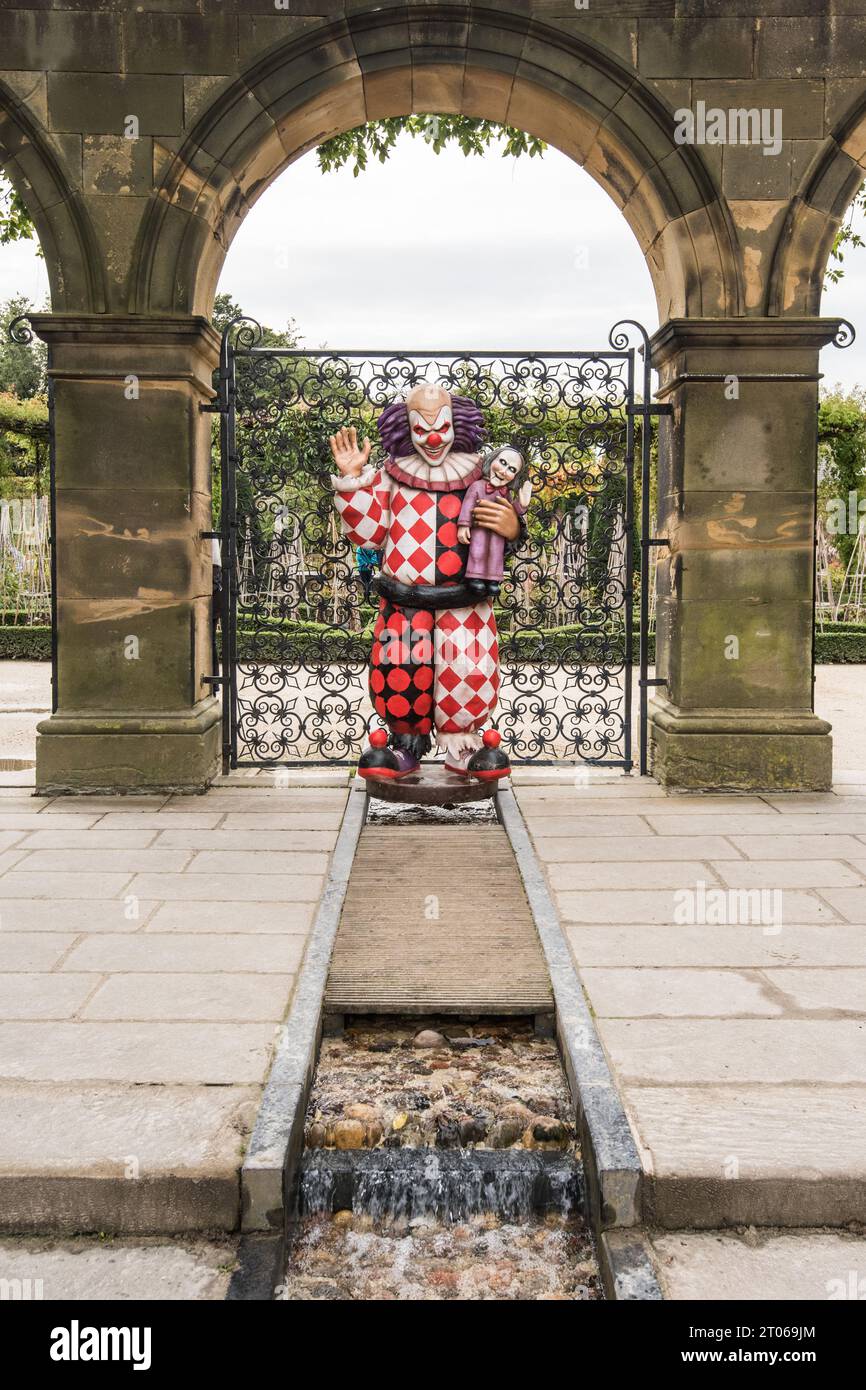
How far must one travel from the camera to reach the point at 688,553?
6.72 metres

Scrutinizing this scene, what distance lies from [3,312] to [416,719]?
32500 mm

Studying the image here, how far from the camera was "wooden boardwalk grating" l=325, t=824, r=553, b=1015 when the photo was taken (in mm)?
3773

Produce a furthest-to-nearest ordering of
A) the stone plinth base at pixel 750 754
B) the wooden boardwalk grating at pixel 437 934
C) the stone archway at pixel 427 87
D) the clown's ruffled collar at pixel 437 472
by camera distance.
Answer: the stone plinth base at pixel 750 754, the stone archway at pixel 427 87, the clown's ruffled collar at pixel 437 472, the wooden boardwalk grating at pixel 437 934

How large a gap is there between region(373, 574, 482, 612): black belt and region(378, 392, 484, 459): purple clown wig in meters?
0.71

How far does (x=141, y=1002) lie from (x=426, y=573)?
297cm

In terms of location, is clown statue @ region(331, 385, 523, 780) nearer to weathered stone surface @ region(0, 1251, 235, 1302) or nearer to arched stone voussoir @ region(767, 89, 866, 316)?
arched stone voussoir @ region(767, 89, 866, 316)

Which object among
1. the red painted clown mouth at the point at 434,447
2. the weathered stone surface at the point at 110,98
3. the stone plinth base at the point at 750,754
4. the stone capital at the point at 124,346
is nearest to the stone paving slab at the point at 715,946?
the stone plinth base at the point at 750,754

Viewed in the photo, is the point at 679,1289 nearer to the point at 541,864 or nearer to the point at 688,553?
the point at 541,864

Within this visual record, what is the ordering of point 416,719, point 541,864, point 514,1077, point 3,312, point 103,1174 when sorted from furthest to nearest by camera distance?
point 3,312 < point 416,719 < point 541,864 < point 514,1077 < point 103,1174

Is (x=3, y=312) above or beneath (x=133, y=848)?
above

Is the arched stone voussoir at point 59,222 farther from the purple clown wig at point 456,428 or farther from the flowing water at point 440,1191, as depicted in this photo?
the flowing water at point 440,1191

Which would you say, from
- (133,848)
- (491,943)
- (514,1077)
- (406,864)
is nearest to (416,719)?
(406,864)

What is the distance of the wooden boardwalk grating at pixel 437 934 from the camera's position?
12.4 ft

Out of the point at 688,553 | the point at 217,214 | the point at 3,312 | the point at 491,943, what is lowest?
the point at 491,943
